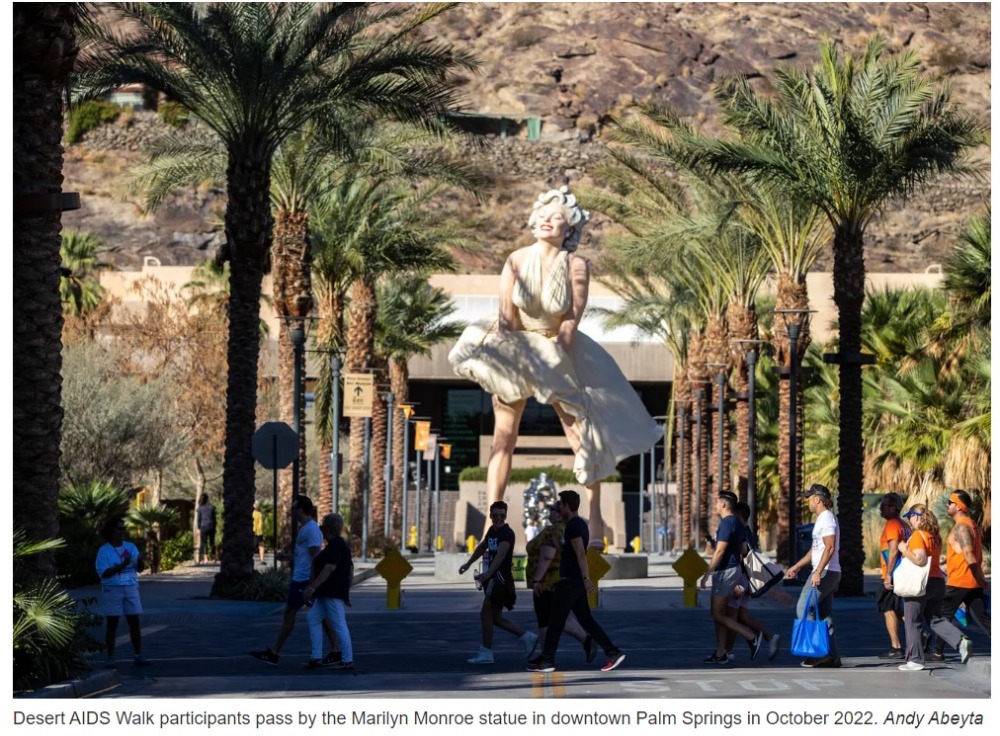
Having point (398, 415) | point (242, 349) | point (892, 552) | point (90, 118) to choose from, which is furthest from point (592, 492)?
point (90, 118)

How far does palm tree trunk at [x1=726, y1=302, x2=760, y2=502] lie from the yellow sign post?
9.90 metres

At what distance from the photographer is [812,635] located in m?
14.6

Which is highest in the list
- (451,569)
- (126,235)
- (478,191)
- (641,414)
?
(126,235)

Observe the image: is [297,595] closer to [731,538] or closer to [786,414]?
[731,538]

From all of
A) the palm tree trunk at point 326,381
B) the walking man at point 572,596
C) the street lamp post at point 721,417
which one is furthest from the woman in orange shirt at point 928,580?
the palm tree trunk at point 326,381

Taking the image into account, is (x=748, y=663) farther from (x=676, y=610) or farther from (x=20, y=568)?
(x=676, y=610)

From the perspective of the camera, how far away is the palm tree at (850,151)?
88.6 ft

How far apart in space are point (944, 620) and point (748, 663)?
5.82 feet

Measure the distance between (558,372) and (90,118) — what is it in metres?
126

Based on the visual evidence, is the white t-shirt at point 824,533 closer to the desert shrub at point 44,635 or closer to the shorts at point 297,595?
the shorts at point 297,595

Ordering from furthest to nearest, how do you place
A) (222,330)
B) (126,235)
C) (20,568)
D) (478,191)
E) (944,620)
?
(126,235), (222,330), (478,191), (944,620), (20,568)

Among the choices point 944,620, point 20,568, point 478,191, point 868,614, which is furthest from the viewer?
point 478,191

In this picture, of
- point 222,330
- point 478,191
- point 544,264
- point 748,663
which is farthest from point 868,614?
point 222,330

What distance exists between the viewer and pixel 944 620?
1488 centimetres
